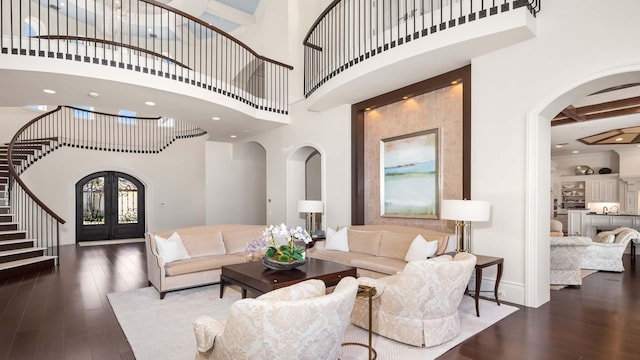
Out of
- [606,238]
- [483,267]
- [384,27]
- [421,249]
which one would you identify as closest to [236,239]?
[421,249]

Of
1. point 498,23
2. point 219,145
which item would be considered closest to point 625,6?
point 498,23

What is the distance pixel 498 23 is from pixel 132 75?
5.01 meters

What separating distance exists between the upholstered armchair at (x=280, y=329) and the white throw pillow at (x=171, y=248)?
9.96ft

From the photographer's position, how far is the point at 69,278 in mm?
5582

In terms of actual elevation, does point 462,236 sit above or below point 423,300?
above

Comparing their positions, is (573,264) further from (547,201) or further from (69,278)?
(69,278)

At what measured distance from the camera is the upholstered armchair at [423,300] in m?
2.83

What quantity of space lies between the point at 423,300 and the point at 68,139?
10766 millimetres

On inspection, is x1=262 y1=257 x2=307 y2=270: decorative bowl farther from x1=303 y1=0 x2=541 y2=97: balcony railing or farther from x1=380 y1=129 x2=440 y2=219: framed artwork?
x1=303 y1=0 x2=541 y2=97: balcony railing

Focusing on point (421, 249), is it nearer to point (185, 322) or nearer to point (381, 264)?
point (381, 264)

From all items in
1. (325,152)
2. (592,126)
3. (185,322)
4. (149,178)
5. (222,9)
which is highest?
(222,9)

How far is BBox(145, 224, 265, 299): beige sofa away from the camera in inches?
179

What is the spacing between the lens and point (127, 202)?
35.7 feet

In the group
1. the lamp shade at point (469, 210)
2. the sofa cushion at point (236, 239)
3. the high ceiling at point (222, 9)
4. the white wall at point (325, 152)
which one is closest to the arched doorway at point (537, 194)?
the lamp shade at point (469, 210)
